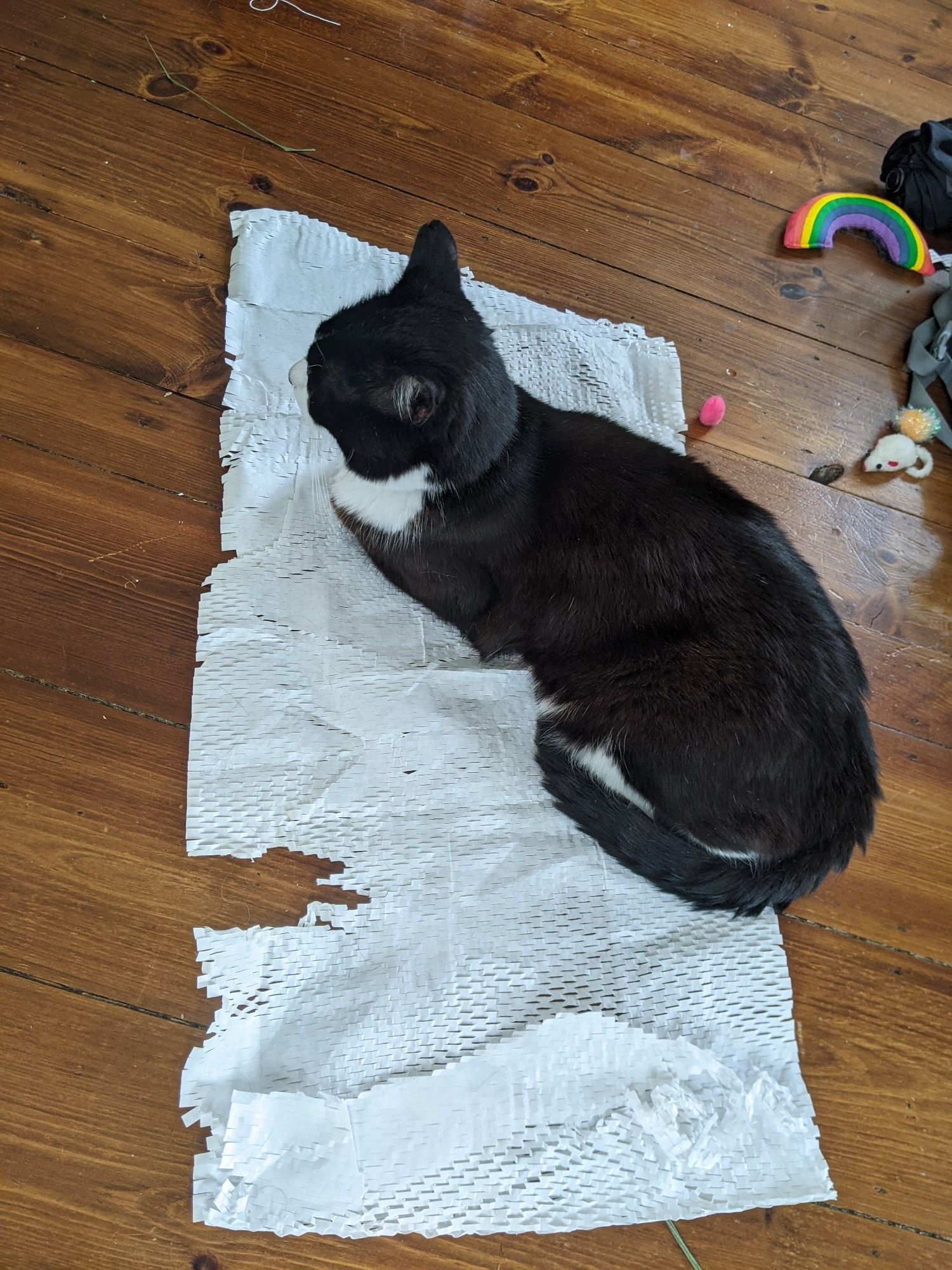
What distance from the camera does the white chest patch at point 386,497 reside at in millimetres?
1056

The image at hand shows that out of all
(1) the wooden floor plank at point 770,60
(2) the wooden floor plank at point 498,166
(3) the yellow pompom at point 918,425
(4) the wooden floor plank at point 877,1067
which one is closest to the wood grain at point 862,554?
(3) the yellow pompom at point 918,425

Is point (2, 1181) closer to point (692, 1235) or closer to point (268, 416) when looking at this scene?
point (692, 1235)

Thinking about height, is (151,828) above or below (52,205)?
below

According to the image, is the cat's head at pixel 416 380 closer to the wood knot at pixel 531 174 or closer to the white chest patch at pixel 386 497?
the white chest patch at pixel 386 497

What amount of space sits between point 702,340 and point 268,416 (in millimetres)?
755

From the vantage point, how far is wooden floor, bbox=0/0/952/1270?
0.99m

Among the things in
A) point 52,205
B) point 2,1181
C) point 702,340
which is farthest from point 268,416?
point 2,1181

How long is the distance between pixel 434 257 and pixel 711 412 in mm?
584

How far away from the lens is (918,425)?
1.49 meters

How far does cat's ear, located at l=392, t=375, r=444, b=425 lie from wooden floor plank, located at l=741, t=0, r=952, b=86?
1462 mm

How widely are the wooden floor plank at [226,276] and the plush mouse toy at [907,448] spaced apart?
0.02 m

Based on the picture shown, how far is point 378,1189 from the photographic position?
96 cm

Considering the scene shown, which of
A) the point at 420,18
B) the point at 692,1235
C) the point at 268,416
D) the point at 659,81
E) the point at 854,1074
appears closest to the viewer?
the point at 692,1235

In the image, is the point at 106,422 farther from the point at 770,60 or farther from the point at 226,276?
the point at 770,60
